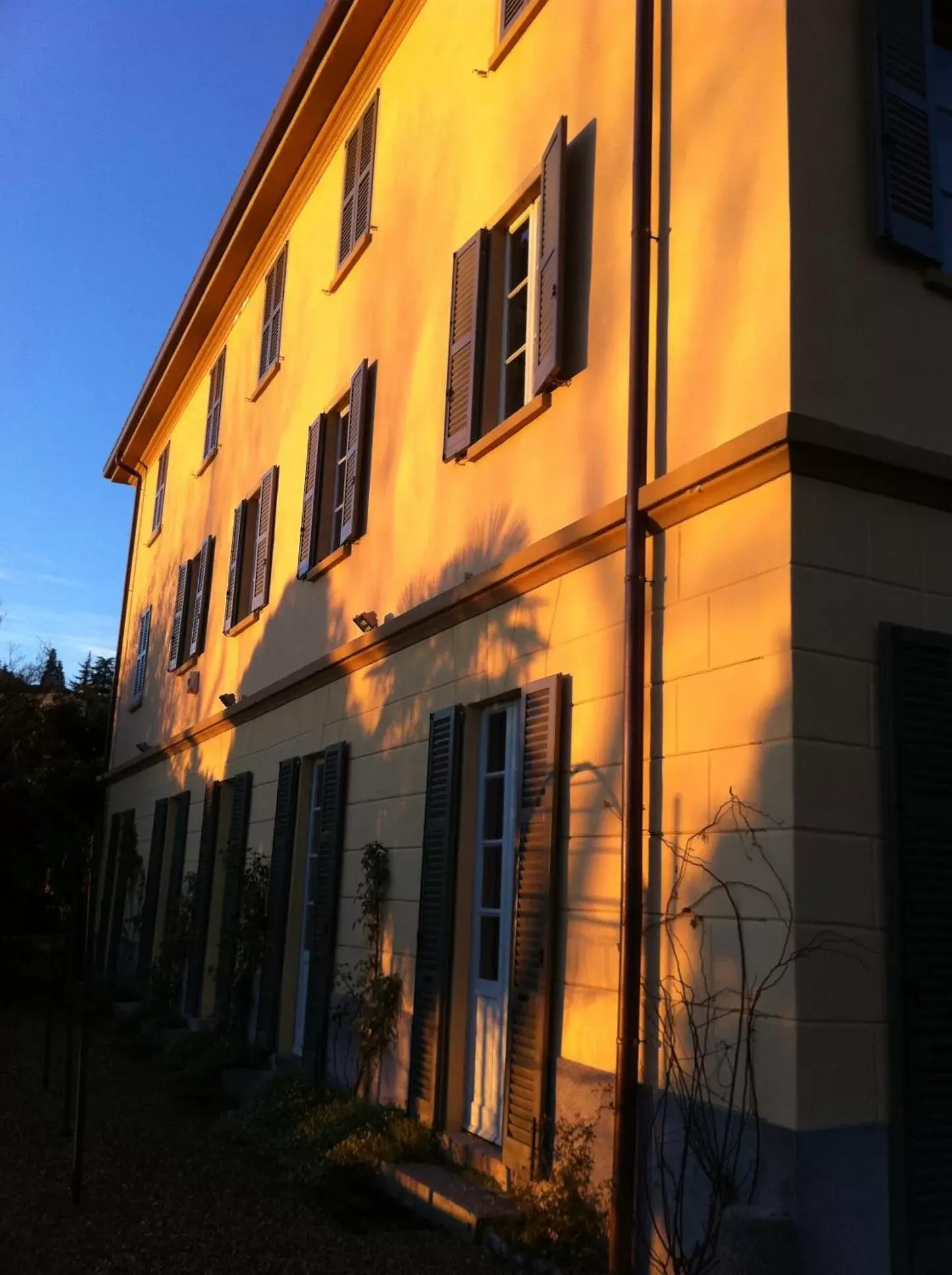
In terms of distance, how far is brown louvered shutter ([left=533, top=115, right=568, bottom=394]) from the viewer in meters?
6.17

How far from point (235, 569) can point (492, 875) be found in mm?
6656

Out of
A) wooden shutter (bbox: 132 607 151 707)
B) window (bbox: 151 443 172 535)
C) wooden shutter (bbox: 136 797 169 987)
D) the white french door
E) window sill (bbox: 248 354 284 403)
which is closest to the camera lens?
the white french door

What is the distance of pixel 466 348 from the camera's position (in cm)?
733

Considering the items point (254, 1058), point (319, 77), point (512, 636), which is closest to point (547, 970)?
point (512, 636)

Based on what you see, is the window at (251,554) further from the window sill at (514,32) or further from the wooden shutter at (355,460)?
the window sill at (514,32)

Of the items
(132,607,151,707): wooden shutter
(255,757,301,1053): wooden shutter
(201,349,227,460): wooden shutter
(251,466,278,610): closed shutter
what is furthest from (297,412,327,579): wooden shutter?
(132,607,151,707): wooden shutter

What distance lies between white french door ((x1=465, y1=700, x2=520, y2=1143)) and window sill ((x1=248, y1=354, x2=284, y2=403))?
249 inches

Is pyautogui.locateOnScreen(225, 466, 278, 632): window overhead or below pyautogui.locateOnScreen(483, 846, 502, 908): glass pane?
overhead

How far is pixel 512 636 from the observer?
6.41 meters

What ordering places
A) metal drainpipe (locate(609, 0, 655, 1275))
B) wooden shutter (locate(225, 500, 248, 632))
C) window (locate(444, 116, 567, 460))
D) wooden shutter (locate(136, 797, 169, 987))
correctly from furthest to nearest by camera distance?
1. wooden shutter (locate(136, 797, 169, 987))
2. wooden shutter (locate(225, 500, 248, 632))
3. window (locate(444, 116, 567, 460))
4. metal drainpipe (locate(609, 0, 655, 1275))

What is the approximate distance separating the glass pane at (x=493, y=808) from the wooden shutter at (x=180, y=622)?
866 cm

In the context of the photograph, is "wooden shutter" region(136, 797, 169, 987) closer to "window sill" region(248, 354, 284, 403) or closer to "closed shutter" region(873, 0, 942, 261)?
"window sill" region(248, 354, 284, 403)

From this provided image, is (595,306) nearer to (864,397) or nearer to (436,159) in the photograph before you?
(864,397)

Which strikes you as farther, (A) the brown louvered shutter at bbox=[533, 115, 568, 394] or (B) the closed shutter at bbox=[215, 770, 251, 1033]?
(B) the closed shutter at bbox=[215, 770, 251, 1033]
